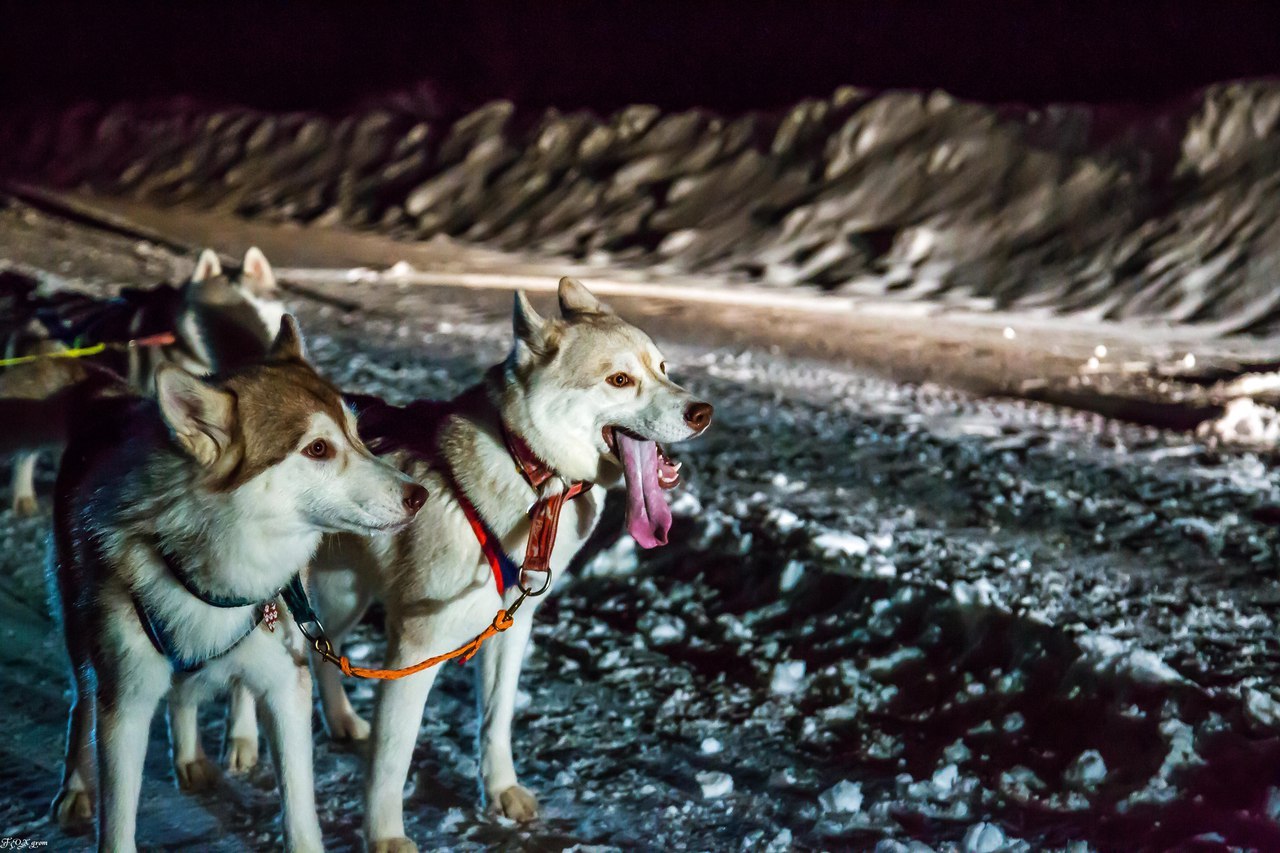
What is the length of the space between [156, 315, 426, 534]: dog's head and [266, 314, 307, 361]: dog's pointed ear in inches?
5.9

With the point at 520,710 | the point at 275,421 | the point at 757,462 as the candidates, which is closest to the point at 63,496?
the point at 275,421

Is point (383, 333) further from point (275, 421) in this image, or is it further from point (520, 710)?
point (275, 421)

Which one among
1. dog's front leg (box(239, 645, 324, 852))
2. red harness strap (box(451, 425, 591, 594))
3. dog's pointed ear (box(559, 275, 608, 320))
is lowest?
dog's front leg (box(239, 645, 324, 852))

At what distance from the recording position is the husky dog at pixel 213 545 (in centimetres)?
261

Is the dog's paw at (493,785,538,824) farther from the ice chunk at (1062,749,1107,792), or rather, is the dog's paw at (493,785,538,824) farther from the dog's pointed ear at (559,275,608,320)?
the ice chunk at (1062,749,1107,792)

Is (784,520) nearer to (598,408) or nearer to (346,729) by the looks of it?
(346,729)

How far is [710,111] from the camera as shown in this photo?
52.3ft

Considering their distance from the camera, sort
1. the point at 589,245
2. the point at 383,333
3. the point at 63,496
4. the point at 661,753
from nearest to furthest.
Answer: the point at 63,496, the point at 661,753, the point at 383,333, the point at 589,245

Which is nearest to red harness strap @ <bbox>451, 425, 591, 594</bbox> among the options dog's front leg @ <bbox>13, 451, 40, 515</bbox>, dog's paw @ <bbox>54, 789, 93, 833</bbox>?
dog's paw @ <bbox>54, 789, 93, 833</bbox>

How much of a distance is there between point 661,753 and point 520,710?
0.54 metres

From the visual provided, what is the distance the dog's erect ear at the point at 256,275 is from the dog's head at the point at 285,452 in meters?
2.36

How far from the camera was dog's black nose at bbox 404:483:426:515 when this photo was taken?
2.72 metres

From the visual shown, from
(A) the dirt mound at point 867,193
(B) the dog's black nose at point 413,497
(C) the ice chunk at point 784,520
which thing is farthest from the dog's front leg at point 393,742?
(A) the dirt mound at point 867,193

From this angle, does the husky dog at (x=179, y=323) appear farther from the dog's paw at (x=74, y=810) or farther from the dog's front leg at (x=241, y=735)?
the dog's paw at (x=74, y=810)
